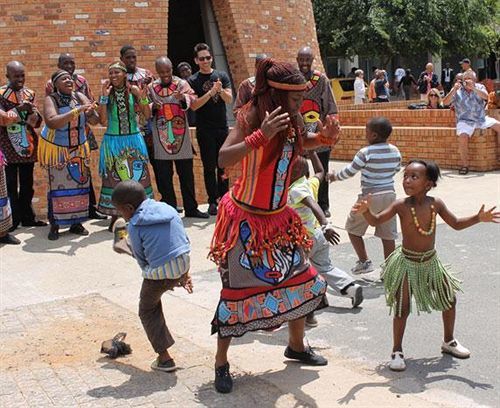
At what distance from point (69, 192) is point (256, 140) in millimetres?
5143

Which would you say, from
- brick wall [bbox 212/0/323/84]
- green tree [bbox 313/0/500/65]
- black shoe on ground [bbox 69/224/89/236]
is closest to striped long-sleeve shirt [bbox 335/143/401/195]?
black shoe on ground [bbox 69/224/89/236]

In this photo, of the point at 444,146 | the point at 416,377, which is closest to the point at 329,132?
the point at 416,377

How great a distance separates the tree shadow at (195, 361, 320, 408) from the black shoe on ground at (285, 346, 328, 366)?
0.04m

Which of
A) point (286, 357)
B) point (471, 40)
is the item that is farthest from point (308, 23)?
point (471, 40)

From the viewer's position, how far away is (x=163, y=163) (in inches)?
382

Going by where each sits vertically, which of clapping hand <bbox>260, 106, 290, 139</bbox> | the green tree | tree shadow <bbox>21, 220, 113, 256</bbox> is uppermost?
the green tree

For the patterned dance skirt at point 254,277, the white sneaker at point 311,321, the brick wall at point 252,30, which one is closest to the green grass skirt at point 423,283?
the patterned dance skirt at point 254,277

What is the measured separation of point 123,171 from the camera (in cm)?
902

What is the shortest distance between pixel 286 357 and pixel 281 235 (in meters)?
0.94

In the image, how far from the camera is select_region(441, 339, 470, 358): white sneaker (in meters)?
4.96

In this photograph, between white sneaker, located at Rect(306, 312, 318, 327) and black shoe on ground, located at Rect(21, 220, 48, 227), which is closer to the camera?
white sneaker, located at Rect(306, 312, 318, 327)

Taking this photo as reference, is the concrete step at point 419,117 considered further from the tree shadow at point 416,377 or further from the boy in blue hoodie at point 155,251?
the boy in blue hoodie at point 155,251

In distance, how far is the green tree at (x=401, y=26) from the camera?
32094 mm

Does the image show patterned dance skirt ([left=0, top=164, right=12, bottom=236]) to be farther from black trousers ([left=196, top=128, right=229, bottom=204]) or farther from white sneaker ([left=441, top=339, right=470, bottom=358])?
white sneaker ([left=441, top=339, right=470, bottom=358])
